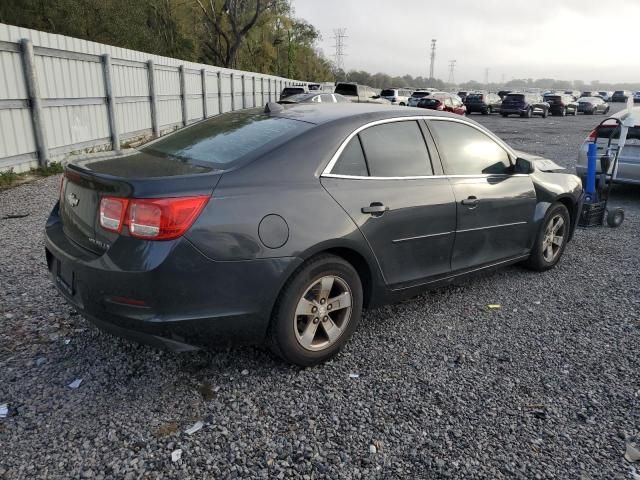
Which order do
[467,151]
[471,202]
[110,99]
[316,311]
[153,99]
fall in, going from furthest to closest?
[153,99] → [110,99] → [467,151] → [471,202] → [316,311]

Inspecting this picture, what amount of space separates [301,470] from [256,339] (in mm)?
790

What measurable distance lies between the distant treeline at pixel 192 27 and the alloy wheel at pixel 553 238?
988 inches

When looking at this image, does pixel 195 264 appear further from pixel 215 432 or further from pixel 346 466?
pixel 346 466

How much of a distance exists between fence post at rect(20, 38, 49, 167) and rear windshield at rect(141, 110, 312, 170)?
6.15 m

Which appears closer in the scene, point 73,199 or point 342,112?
point 73,199

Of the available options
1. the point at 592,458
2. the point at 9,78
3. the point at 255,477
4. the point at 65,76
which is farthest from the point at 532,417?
the point at 65,76

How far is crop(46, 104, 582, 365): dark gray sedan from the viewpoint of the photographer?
8.46 feet

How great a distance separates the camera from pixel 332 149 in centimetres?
319

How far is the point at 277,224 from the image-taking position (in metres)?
2.78

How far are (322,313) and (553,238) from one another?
9.92ft

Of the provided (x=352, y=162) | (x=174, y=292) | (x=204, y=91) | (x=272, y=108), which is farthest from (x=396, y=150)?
(x=204, y=91)

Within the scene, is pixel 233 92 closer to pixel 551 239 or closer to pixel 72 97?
pixel 72 97

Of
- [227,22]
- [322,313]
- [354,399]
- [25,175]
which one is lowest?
[354,399]

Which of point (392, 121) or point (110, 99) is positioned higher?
point (392, 121)
